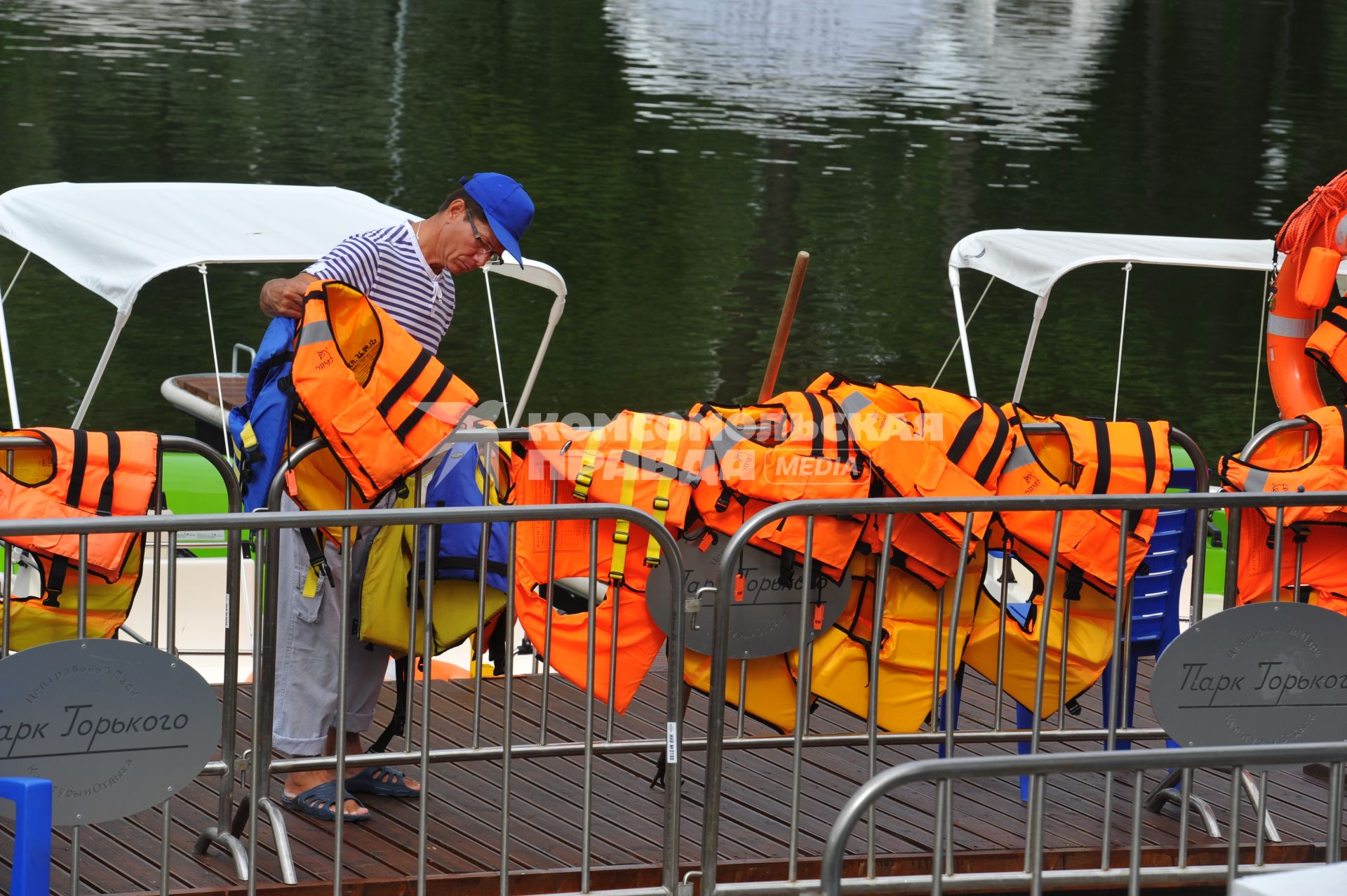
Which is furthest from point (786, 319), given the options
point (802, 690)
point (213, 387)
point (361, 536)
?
point (213, 387)

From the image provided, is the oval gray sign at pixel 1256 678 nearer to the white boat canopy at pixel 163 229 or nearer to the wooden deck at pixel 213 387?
the white boat canopy at pixel 163 229

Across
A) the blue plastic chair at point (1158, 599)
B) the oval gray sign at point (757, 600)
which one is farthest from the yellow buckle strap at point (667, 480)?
the blue plastic chair at point (1158, 599)

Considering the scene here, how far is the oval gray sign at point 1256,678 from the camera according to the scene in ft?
15.0

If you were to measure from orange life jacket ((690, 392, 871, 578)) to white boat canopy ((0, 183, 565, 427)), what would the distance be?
2.56 metres

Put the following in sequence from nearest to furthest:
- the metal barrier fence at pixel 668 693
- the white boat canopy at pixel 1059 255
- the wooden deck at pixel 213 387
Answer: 1. the metal barrier fence at pixel 668 693
2. the white boat canopy at pixel 1059 255
3. the wooden deck at pixel 213 387

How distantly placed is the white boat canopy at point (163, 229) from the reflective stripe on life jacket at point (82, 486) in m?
2.88

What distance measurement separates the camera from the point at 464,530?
4562mm

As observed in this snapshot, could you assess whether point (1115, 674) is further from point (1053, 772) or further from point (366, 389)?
point (366, 389)

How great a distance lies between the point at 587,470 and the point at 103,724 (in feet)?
4.91

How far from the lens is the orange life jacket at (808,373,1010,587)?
4.73m

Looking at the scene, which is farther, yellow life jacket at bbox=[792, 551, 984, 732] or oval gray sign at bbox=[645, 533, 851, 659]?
yellow life jacket at bbox=[792, 551, 984, 732]

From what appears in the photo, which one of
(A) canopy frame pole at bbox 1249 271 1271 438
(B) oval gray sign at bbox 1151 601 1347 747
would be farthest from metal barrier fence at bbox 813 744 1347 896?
(A) canopy frame pole at bbox 1249 271 1271 438

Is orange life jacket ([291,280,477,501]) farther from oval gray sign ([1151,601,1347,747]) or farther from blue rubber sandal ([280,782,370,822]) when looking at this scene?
oval gray sign ([1151,601,1347,747])

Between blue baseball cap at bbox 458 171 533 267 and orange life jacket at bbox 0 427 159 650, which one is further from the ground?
blue baseball cap at bbox 458 171 533 267
